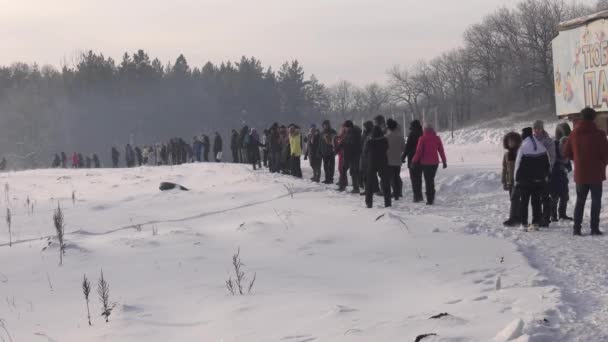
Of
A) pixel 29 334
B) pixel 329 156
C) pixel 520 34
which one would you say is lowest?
pixel 29 334

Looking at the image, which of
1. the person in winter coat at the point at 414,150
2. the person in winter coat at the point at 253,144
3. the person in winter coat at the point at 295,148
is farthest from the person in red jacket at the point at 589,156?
the person in winter coat at the point at 253,144

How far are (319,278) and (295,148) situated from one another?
1286cm

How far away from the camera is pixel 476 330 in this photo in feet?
14.7

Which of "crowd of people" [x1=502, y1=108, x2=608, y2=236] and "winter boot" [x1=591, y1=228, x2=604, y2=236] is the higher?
"crowd of people" [x1=502, y1=108, x2=608, y2=236]

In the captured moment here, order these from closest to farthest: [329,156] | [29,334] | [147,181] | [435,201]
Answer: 1. [29,334]
2. [435,201]
3. [329,156]
4. [147,181]

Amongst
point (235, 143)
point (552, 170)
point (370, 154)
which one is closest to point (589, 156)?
point (552, 170)

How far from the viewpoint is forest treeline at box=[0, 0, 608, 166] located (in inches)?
2638

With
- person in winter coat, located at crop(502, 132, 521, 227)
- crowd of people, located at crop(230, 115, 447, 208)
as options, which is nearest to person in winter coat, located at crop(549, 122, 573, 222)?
person in winter coat, located at crop(502, 132, 521, 227)

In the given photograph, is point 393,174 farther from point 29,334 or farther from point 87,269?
point 29,334

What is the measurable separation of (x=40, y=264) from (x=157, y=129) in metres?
77.7

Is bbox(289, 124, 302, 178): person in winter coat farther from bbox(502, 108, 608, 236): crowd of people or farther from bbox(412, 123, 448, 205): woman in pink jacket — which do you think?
bbox(502, 108, 608, 236): crowd of people

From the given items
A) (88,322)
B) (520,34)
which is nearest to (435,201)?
(88,322)

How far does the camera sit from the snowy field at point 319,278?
5.02m

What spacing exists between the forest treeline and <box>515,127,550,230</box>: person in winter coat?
171 feet
